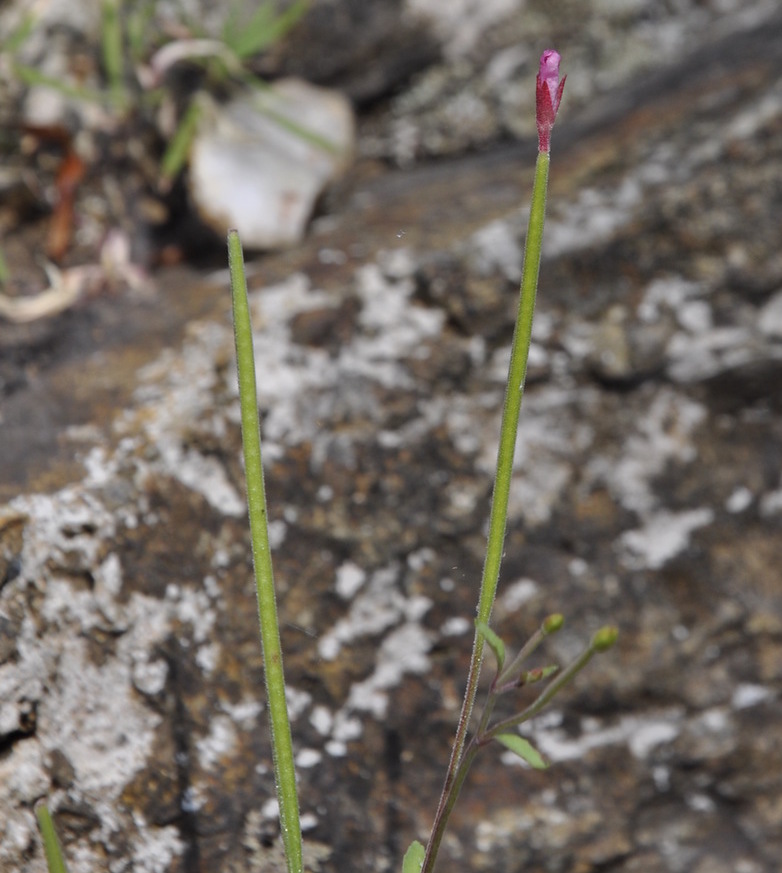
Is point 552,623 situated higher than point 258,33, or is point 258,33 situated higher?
point 258,33

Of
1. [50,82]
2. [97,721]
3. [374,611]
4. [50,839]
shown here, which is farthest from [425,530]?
[50,82]

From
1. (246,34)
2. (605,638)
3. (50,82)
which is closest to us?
(605,638)

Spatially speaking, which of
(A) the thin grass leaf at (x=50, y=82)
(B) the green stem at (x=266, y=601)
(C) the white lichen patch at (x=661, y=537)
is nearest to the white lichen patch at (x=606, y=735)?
(C) the white lichen patch at (x=661, y=537)

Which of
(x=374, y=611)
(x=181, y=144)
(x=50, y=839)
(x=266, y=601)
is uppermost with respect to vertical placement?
(x=181, y=144)

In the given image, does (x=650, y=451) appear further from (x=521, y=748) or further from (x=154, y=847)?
(x=154, y=847)

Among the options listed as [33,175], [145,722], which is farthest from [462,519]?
[33,175]

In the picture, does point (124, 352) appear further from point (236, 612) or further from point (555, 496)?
point (555, 496)

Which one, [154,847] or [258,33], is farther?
[258,33]
